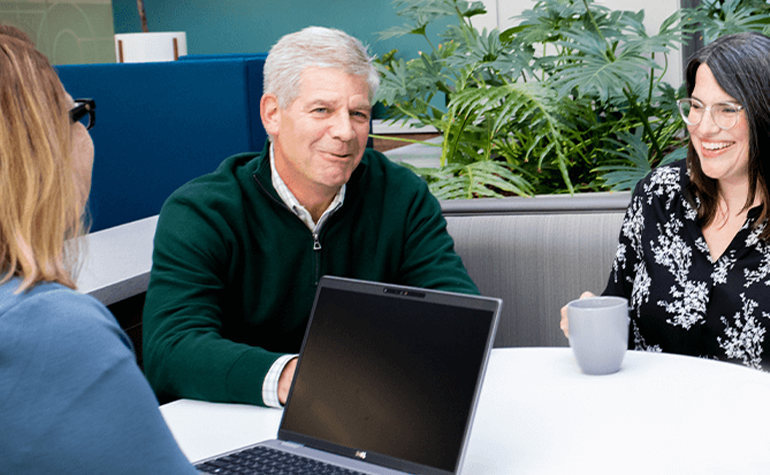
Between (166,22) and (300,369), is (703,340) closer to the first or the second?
(300,369)

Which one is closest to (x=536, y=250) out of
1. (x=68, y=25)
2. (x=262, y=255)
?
(x=262, y=255)

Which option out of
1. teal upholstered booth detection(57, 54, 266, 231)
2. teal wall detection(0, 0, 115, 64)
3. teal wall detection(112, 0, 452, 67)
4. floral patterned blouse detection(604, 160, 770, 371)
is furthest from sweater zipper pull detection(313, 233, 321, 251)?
teal wall detection(0, 0, 115, 64)

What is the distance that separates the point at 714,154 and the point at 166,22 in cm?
658

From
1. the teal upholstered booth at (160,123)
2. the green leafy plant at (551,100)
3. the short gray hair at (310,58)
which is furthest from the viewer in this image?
the teal upholstered booth at (160,123)

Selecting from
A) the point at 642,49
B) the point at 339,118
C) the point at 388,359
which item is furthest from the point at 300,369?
the point at 642,49

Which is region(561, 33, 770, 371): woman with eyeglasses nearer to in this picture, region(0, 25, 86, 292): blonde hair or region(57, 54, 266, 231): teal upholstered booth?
region(0, 25, 86, 292): blonde hair

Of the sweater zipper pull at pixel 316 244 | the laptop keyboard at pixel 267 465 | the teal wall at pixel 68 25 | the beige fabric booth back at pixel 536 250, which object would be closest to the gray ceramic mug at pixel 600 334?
the laptop keyboard at pixel 267 465

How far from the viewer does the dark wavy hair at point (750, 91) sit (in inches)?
57.5

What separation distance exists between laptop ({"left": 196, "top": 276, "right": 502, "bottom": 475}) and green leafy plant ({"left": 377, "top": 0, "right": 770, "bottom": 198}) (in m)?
1.27

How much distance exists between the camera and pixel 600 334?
1079mm

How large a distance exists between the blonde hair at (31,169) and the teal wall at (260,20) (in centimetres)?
597

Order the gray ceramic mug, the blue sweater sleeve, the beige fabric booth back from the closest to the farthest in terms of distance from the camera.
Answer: the blue sweater sleeve, the gray ceramic mug, the beige fabric booth back

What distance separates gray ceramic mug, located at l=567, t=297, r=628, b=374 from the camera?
1.07 m

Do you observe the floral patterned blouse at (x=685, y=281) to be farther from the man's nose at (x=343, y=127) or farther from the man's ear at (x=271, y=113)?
the man's ear at (x=271, y=113)
